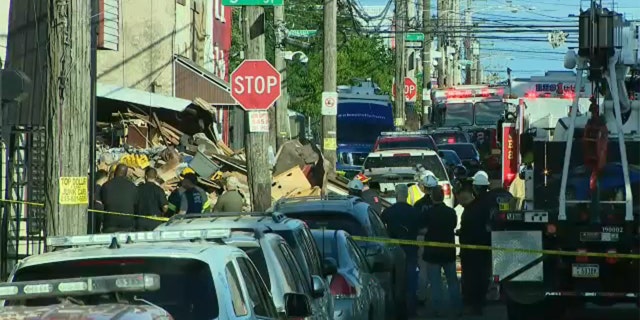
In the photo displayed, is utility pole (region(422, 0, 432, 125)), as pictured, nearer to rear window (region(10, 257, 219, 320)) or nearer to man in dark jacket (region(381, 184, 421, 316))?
man in dark jacket (region(381, 184, 421, 316))

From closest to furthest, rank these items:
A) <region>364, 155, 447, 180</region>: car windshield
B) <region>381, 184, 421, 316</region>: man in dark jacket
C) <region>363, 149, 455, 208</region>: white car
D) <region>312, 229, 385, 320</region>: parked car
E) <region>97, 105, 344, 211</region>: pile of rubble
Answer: <region>312, 229, 385, 320</region>: parked car
<region>381, 184, 421, 316</region>: man in dark jacket
<region>363, 149, 455, 208</region>: white car
<region>97, 105, 344, 211</region>: pile of rubble
<region>364, 155, 447, 180</region>: car windshield

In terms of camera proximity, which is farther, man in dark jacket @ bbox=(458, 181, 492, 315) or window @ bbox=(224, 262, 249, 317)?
man in dark jacket @ bbox=(458, 181, 492, 315)

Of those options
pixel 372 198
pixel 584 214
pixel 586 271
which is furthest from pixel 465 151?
pixel 586 271

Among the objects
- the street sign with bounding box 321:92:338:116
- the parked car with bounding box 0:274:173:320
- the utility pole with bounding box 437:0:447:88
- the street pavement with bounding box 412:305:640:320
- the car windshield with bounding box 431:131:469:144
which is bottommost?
the street pavement with bounding box 412:305:640:320

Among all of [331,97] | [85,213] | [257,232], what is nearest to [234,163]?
[331,97]

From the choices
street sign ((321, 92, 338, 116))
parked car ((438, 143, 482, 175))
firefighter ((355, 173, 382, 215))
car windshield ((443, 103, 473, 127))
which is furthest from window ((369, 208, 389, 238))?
car windshield ((443, 103, 473, 127))

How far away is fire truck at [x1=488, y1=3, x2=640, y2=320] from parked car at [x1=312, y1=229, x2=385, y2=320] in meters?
1.82

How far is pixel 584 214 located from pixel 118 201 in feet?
22.1

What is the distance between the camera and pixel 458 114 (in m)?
52.9

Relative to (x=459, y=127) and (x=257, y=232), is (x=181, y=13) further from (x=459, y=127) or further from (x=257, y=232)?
(x=257, y=232)

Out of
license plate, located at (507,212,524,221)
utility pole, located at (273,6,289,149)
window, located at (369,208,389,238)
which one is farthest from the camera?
utility pole, located at (273,6,289,149)

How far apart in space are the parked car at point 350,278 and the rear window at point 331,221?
1.07 meters

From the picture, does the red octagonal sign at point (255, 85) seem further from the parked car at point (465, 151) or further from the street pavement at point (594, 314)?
the parked car at point (465, 151)

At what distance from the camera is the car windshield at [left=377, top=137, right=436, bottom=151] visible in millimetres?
37781
